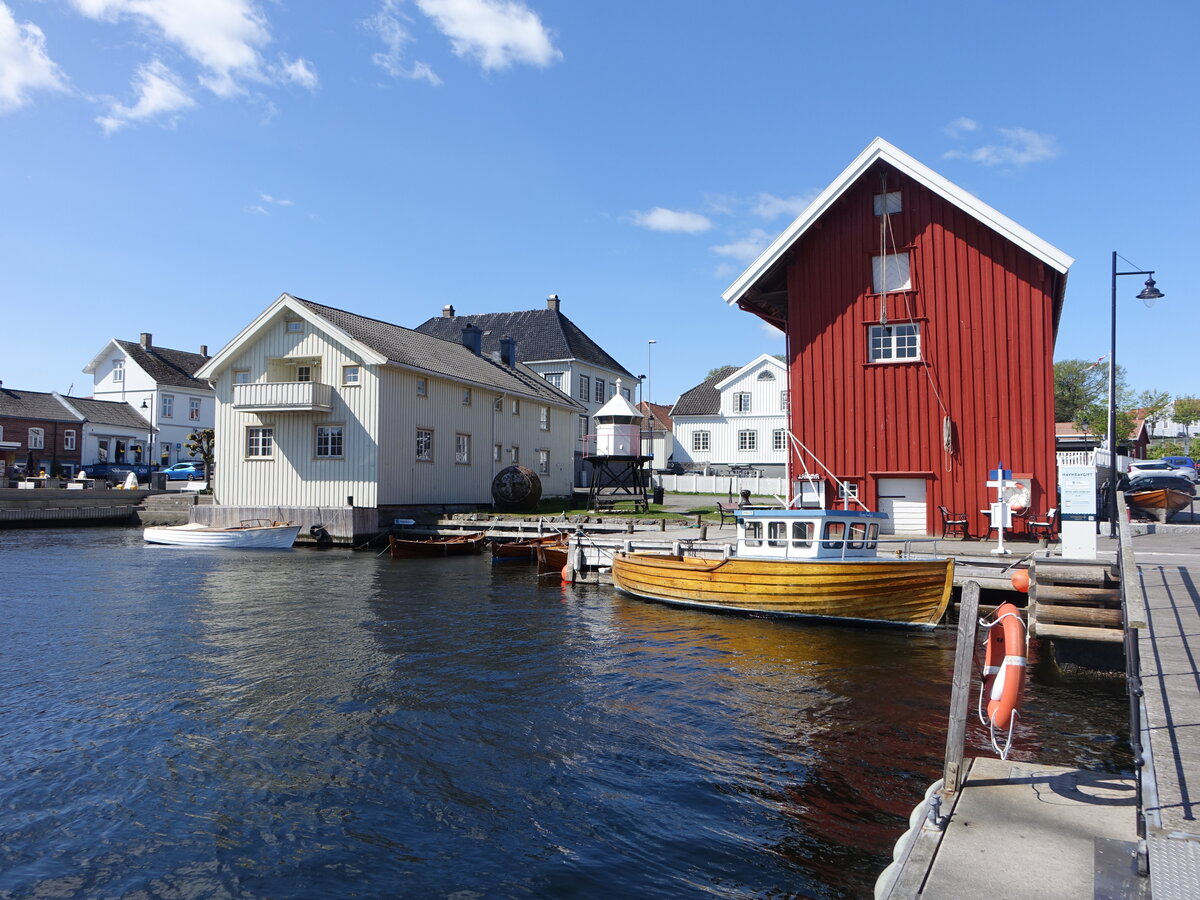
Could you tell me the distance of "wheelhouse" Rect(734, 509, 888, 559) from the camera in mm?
16812

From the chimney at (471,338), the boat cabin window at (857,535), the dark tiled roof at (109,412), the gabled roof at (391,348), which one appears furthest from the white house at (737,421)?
the dark tiled roof at (109,412)

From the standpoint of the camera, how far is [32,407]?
60.2 metres

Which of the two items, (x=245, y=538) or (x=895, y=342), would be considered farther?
(x=245, y=538)

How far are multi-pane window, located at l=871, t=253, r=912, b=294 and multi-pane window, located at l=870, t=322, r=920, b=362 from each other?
3.37 feet

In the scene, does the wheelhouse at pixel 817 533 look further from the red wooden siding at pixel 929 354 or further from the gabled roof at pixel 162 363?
the gabled roof at pixel 162 363

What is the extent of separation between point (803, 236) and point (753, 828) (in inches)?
737

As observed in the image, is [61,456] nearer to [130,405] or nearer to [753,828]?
[130,405]

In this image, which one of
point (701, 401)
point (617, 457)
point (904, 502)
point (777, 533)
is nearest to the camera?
point (777, 533)

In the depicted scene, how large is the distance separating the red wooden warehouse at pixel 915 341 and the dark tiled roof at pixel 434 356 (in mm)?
17133

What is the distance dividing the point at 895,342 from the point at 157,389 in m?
62.5

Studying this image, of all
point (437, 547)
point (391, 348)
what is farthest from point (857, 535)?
point (391, 348)

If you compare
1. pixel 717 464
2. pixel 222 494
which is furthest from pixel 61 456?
pixel 717 464

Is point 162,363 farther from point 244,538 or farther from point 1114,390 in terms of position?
point 1114,390

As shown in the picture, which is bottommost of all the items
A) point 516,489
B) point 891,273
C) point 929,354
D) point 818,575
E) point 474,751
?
point 474,751
